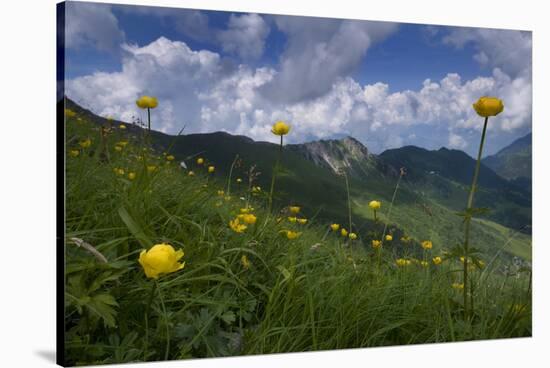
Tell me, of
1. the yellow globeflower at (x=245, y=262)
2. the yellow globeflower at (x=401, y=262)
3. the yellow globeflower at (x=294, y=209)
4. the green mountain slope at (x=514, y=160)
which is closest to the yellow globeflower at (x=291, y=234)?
the yellow globeflower at (x=294, y=209)

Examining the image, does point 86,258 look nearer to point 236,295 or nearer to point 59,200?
point 59,200

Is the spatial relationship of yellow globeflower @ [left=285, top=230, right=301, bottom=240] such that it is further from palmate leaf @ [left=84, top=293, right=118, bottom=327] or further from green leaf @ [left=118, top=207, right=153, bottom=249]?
palmate leaf @ [left=84, top=293, right=118, bottom=327]

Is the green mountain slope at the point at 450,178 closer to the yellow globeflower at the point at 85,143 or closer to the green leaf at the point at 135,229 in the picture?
the green leaf at the point at 135,229

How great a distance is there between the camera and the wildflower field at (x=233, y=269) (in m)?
2.93

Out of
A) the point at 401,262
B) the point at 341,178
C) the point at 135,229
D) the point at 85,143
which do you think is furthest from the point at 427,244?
the point at 85,143

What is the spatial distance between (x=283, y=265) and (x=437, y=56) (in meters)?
1.59

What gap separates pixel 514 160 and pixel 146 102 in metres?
2.26

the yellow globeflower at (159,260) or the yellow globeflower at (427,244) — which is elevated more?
the yellow globeflower at (159,260)

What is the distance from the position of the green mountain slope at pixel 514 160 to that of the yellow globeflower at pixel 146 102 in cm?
202

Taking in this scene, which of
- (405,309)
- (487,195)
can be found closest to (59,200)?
(405,309)

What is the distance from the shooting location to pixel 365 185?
391cm

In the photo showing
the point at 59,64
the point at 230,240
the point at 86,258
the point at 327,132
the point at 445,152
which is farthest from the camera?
the point at 445,152

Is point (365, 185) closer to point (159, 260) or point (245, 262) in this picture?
point (245, 262)

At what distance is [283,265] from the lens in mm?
3402
